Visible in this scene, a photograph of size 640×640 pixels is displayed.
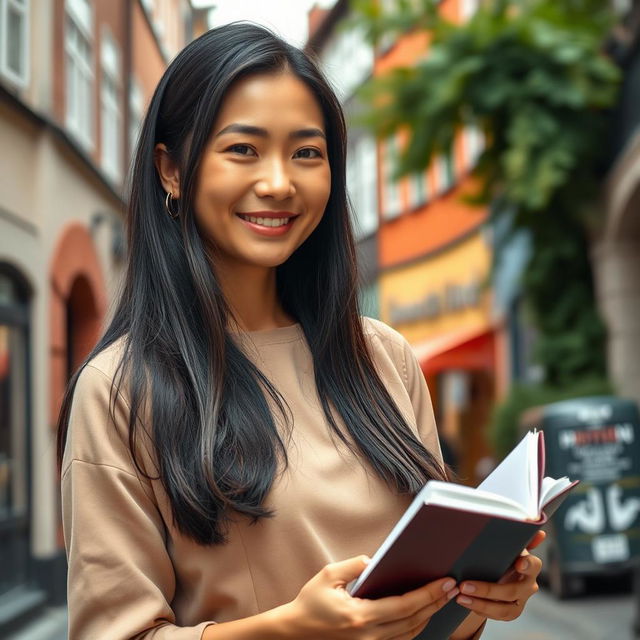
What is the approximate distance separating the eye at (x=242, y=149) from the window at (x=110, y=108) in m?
7.53

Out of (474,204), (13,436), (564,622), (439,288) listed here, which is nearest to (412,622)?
(13,436)

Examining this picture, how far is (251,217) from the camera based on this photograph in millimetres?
1846

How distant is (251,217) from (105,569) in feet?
1.82

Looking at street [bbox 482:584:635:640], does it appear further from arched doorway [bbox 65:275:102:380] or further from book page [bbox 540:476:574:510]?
book page [bbox 540:476:574:510]

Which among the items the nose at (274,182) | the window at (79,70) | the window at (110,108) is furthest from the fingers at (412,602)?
the window at (110,108)

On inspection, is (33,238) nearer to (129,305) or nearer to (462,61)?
(462,61)

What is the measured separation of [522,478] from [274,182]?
0.56m

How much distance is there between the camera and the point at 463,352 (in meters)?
18.3

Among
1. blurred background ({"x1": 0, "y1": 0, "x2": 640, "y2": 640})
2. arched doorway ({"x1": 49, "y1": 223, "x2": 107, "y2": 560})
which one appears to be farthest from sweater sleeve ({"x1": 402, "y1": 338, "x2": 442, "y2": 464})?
arched doorway ({"x1": 49, "y1": 223, "x2": 107, "y2": 560})

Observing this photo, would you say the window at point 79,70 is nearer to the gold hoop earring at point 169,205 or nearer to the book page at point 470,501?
the gold hoop earring at point 169,205

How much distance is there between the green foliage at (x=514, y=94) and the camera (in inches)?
415

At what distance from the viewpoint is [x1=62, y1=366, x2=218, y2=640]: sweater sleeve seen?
165 centimetres

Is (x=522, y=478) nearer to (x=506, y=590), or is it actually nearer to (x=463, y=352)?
(x=506, y=590)

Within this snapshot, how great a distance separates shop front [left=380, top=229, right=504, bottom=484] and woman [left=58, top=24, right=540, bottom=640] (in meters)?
15.3
